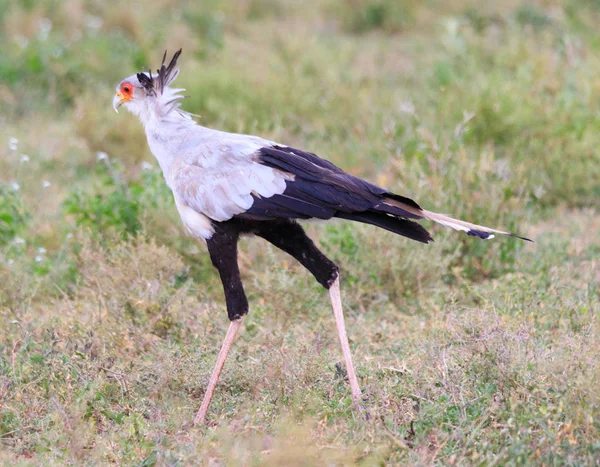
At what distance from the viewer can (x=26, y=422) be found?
401cm

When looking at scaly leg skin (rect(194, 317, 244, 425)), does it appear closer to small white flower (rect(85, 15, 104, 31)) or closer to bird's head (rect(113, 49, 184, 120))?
bird's head (rect(113, 49, 184, 120))

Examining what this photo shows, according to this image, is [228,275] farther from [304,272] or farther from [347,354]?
[304,272]

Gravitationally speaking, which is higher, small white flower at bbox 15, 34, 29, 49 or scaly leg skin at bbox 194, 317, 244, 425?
small white flower at bbox 15, 34, 29, 49

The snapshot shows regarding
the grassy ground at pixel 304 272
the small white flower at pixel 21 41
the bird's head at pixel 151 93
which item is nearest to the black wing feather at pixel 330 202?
the grassy ground at pixel 304 272

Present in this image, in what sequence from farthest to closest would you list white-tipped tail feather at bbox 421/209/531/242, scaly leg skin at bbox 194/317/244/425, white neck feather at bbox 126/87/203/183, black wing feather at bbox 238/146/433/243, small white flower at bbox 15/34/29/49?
small white flower at bbox 15/34/29/49
white neck feather at bbox 126/87/203/183
scaly leg skin at bbox 194/317/244/425
black wing feather at bbox 238/146/433/243
white-tipped tail feather at bbox 421/209/531/242

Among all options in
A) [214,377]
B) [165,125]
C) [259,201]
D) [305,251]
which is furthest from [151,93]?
[214,377]

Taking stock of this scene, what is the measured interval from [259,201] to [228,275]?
0.38 metres

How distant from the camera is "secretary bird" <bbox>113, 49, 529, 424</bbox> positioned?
3.93 m

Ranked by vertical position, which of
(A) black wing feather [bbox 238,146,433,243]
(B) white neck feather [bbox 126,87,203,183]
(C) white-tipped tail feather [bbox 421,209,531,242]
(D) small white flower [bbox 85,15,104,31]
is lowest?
(C) white-tipped tail feather [bbox 421,209,531,242]

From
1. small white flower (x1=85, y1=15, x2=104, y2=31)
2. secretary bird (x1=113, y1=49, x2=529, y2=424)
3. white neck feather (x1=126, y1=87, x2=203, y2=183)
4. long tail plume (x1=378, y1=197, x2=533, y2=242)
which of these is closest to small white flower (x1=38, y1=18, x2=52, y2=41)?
small white flower (x1=85, y1=15, x2=104, y2=31)

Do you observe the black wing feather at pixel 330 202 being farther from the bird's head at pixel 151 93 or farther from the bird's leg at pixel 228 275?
the bird's head at pixel 151 93

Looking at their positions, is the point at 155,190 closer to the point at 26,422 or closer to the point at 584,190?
the point at 26,422

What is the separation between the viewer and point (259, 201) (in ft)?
13.3

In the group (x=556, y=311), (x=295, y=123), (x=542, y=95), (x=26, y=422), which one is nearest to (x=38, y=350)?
(x=26, y=422)
